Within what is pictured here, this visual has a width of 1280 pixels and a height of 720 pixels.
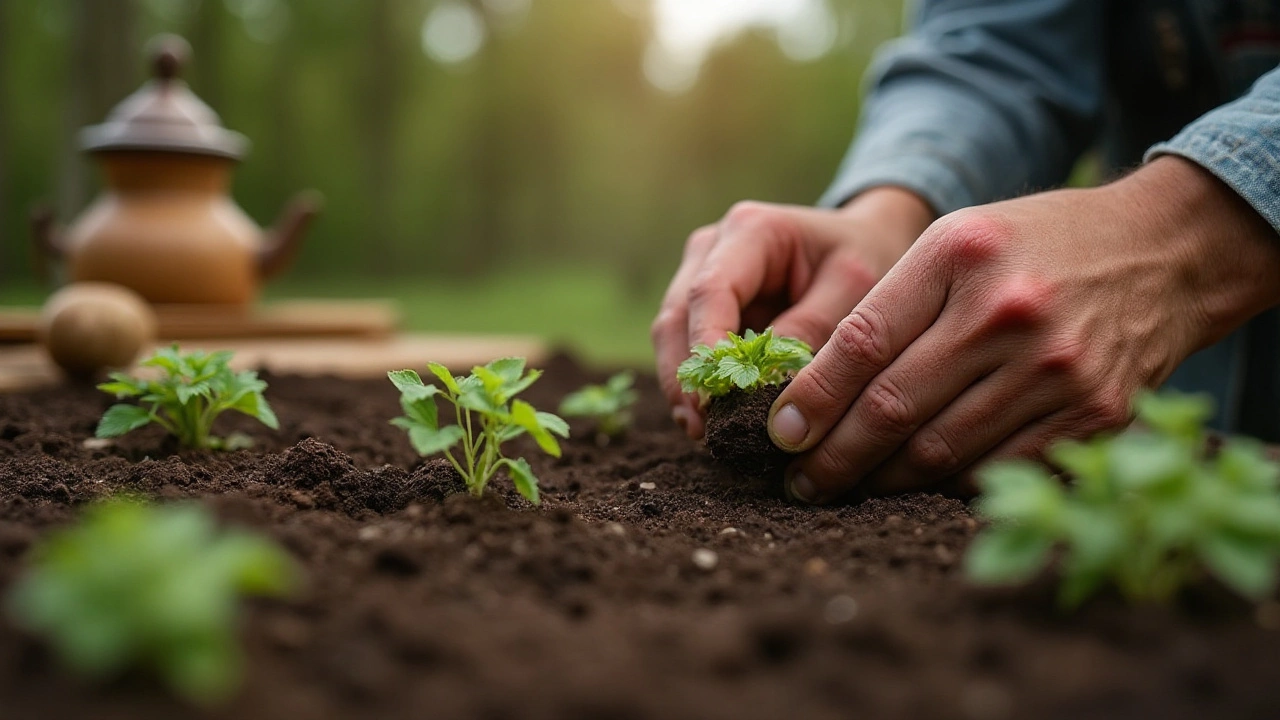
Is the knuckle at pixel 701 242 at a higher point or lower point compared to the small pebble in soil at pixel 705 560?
higher

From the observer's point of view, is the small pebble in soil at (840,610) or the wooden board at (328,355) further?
the wooden board at (328,355)

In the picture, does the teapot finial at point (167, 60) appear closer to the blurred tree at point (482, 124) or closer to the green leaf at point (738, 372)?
the green leaf at point (738, 372)

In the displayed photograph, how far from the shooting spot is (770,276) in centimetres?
199

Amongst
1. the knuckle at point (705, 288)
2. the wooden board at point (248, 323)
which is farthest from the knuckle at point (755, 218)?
the wooden board at point (248, 323)

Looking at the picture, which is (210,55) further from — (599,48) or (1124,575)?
(1124,575)

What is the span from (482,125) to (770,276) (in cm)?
732

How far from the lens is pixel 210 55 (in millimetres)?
8250

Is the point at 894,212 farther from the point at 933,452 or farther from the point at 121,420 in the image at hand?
the point at 121,420

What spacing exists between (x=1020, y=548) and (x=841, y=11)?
22.6ft

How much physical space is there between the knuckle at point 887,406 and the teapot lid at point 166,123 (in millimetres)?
2977

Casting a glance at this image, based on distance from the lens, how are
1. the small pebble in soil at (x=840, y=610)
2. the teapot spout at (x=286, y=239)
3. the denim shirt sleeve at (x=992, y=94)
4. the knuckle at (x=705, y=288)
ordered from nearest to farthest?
the small pebble in soil at (x=840, y=610)
the knuckle at (x=705, y=288)
the denim shirt sleeve at (x=992, y=94)
the teapot spout at (x=286, y=239)

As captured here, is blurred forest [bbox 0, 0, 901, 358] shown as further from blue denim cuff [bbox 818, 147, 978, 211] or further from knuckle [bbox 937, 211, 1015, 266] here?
knuckle [bbox 937, 211, 1015, 266]

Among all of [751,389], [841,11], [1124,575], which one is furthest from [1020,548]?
[841,11]

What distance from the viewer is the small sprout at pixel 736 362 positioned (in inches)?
59.7
